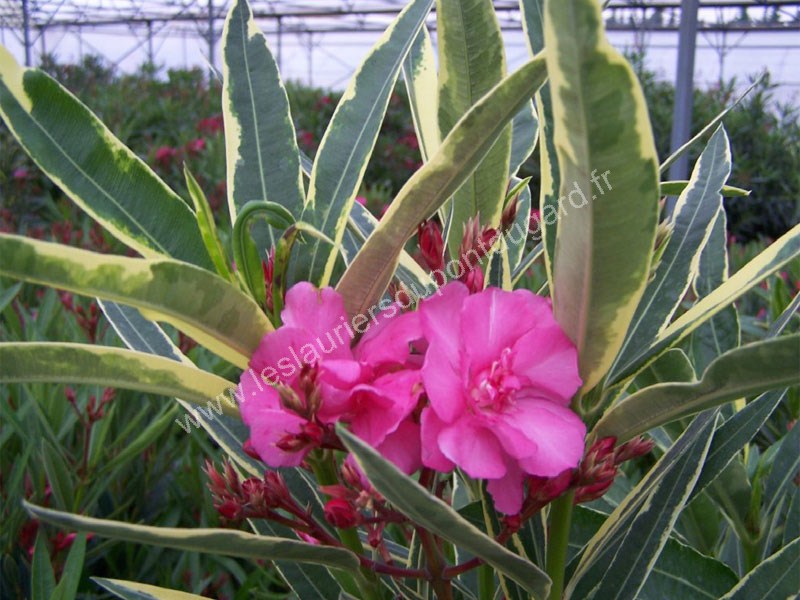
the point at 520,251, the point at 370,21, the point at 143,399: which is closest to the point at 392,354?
the point at 520,251

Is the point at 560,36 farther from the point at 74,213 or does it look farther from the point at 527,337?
the point at 74,213

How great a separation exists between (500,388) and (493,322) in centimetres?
4

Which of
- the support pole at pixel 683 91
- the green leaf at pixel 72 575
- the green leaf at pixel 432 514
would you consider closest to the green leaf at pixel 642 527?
the green leaf at pixel 432 514

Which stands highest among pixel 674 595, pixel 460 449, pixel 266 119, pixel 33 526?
pixel 266 119

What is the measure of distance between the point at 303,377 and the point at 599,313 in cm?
17

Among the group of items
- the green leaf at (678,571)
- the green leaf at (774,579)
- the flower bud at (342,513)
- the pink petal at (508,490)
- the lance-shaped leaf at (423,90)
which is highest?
the lance-shaped leaf at (423,90)

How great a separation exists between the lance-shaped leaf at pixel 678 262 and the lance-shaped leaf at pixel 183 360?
0.31m

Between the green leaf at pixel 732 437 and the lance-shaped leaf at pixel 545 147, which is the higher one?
the lance-shaped leaf at pixel 545 147

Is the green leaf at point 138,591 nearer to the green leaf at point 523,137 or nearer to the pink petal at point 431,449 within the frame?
the pink petal at point 431,449

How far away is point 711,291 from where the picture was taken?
2.65 ft

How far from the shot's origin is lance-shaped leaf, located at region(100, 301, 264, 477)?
67 centimetres

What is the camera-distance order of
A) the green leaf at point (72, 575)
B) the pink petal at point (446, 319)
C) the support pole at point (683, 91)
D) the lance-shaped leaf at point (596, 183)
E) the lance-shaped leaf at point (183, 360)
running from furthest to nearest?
1. the support pole at point (683, 91)
2. the green leaf at point (72, 575)
3. the lance-shaped leaf at point (183, 360)
4. the pink petal at point (446, 319)
5. the lance-shaped leaf at point (596, 183)

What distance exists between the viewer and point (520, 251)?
744mm

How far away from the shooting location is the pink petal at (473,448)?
420 mm
